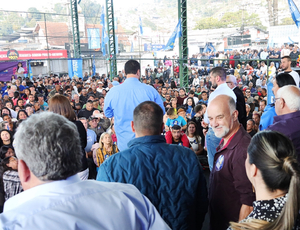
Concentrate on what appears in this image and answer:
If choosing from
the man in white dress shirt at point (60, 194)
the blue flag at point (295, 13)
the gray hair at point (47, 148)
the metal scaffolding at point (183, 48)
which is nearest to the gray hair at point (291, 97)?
the man in white dress shirt at point (60, 194)

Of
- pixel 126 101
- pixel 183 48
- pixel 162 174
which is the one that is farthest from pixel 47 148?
pixel 183 48

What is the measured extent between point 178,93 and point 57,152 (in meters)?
9.72

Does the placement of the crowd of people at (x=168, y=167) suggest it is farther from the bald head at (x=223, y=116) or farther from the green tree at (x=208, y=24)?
the green tree at (x=208, y=24)

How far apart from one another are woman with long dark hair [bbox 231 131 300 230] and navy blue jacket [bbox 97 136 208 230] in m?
0.49

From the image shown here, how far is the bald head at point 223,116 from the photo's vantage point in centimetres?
229

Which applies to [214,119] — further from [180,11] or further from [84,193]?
[180,11]

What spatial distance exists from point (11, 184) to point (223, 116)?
8.53ft

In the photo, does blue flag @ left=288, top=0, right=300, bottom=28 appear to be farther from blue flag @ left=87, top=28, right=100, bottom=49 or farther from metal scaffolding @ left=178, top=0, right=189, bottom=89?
blue flag @ left=87, top=28, right=100, bottom=49

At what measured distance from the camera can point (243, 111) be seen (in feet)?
14.9

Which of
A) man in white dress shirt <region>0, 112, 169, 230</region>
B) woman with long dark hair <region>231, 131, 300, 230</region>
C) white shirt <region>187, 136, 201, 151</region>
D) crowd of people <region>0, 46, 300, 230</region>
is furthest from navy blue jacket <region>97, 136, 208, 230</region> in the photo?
white shirt <region>187, 136, 201, 151</region>

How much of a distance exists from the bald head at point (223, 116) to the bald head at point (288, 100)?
1.86ft

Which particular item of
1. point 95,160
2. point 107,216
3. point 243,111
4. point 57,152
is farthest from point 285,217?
point 95,160

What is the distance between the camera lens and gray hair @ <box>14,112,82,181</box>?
3.34 feet

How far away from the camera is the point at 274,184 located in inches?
54.1
